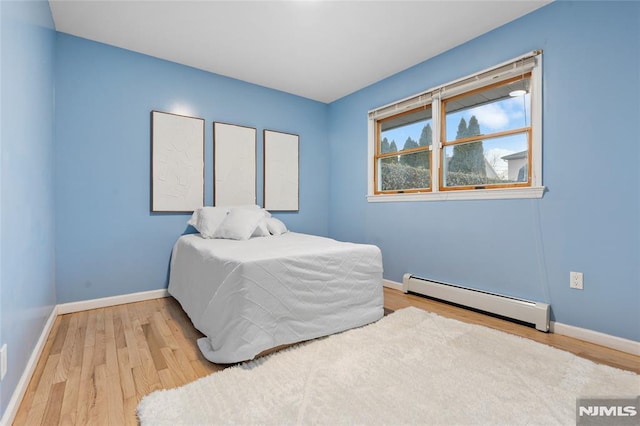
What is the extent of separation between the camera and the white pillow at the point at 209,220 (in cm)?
302

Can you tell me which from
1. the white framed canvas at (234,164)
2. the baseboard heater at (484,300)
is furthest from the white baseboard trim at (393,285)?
the white framed canvas at (234,164)

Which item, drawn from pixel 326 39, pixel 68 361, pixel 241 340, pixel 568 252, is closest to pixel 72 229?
pixel 68 361

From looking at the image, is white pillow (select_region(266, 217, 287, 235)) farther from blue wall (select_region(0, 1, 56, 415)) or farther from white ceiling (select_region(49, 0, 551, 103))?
blue wall (select_region(0, 1, 56, 415))

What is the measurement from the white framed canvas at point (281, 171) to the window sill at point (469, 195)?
3.65 ft

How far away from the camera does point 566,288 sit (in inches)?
87.2

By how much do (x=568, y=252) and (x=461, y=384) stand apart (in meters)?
1.42

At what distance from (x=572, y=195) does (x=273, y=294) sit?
225 cm

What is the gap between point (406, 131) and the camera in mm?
3535

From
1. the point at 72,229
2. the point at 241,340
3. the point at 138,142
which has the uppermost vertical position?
the point at 138,142

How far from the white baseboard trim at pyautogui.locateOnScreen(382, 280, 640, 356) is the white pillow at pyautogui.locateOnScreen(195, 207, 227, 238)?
9.87 feet

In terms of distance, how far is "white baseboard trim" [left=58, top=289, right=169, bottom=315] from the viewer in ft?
8.71

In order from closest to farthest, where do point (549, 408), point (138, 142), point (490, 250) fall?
point (549, 408) → point (490, 250) → point (138, 142)

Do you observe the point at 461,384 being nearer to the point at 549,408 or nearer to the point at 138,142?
the point at 549,408

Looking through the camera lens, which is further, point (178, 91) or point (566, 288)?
point (178, 91)
